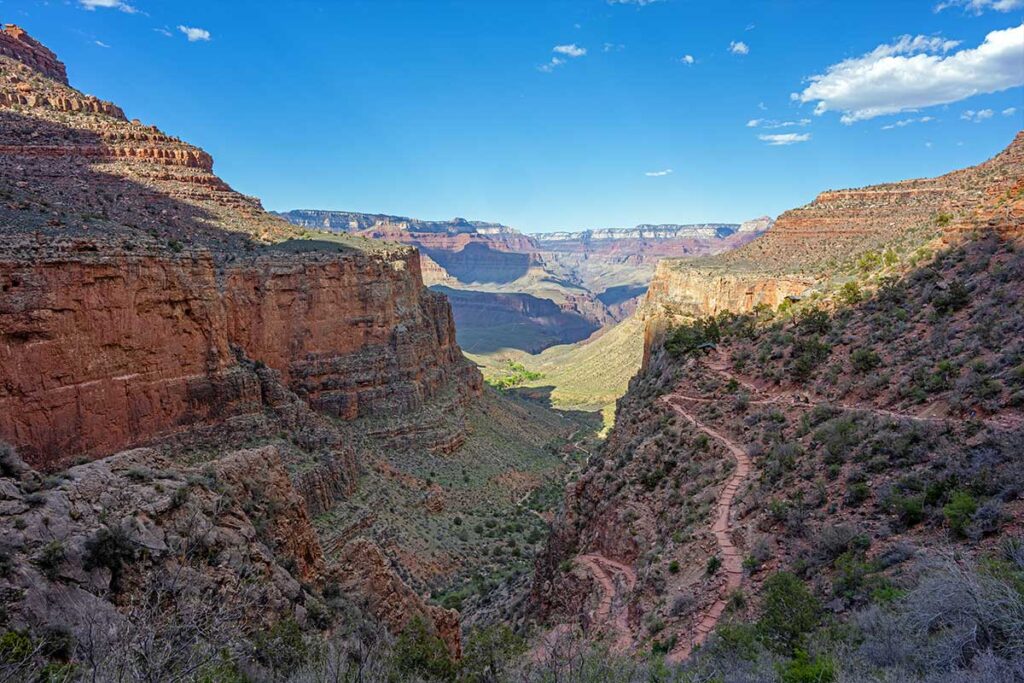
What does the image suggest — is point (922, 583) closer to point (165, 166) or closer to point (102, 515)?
point (102, 515)

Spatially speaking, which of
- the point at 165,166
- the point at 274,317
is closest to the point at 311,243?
the point at 274,317

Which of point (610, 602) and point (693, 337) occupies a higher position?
point (693, 337)

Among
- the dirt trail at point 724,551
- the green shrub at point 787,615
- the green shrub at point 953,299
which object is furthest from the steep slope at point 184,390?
the green shrub at point 953,299

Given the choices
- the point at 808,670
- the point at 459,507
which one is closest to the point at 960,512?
the point at 808,670

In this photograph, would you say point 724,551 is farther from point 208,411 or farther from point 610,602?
point 208,411

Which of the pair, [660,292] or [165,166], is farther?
[660,292]

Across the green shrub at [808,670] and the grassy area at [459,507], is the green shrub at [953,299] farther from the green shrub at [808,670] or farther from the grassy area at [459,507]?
the grassy area at [459,507]
